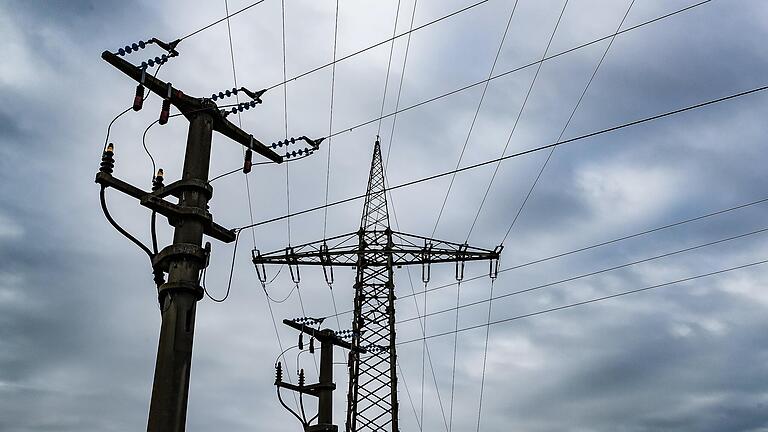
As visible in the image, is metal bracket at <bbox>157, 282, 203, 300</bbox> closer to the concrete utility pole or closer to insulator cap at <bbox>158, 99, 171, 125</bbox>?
the concrete utility pole

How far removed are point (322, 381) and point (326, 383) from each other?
0.49ft

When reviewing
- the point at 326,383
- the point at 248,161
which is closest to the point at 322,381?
the point at 326,383

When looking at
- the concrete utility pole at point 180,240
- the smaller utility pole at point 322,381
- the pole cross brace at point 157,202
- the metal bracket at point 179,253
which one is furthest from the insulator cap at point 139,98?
the smaller utility pole at point 322,381

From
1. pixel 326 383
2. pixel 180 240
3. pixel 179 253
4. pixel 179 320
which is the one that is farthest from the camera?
pixel 326 383

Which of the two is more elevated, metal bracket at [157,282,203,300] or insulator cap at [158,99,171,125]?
insulator cap at [158,99,171,125]

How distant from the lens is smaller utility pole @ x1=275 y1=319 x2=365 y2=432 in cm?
1816

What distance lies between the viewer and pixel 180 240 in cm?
909

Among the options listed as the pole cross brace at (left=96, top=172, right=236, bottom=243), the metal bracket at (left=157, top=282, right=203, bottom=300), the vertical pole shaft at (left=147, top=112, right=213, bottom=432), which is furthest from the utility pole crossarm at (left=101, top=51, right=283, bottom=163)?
the metal bracket at (left=157, top=282, right=203, bottom=300)

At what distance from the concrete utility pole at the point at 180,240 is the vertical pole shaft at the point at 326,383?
9.61 meters

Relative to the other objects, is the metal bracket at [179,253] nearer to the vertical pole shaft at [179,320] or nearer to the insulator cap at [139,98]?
the vertical pole shaft at [179,320]

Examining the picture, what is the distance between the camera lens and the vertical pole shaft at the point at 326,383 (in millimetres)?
18312

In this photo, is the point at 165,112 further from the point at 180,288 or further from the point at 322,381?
the point at 322,381

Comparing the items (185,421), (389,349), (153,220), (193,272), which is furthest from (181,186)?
(389,349)

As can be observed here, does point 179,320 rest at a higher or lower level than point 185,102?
lower
